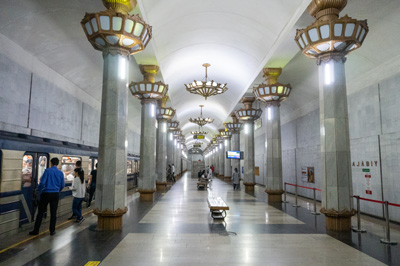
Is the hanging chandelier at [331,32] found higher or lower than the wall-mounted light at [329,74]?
higher

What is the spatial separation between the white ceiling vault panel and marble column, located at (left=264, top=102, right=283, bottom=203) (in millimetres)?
2216

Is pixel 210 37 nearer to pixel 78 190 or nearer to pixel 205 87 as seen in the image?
pixel 205 87

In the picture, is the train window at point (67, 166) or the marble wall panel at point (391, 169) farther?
the train window at point (67, 166)

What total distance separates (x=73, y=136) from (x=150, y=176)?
12.3 feet

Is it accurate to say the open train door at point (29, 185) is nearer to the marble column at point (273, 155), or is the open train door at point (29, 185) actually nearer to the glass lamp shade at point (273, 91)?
the glass lamp shade at point (273, 91)

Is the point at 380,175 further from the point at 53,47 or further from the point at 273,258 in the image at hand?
the point at 53,47

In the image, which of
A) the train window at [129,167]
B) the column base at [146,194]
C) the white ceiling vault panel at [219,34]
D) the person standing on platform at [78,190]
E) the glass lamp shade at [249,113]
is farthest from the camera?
the train window at [129,167]

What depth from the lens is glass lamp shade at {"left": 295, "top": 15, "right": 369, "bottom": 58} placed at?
6.63 metres

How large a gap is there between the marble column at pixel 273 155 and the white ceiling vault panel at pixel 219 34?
222 centimetres

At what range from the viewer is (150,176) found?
12.6 metres

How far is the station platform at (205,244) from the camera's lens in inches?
185

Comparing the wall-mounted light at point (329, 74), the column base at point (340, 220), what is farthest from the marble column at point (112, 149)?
the wall-mounted light at point (329, 74)

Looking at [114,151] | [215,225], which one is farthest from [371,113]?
[114,151]

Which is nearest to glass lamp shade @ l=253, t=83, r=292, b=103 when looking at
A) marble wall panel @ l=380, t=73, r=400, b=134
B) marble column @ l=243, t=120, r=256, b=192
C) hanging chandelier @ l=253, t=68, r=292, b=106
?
hanging chandelier @ l=253, t=68, r=292, b=106
